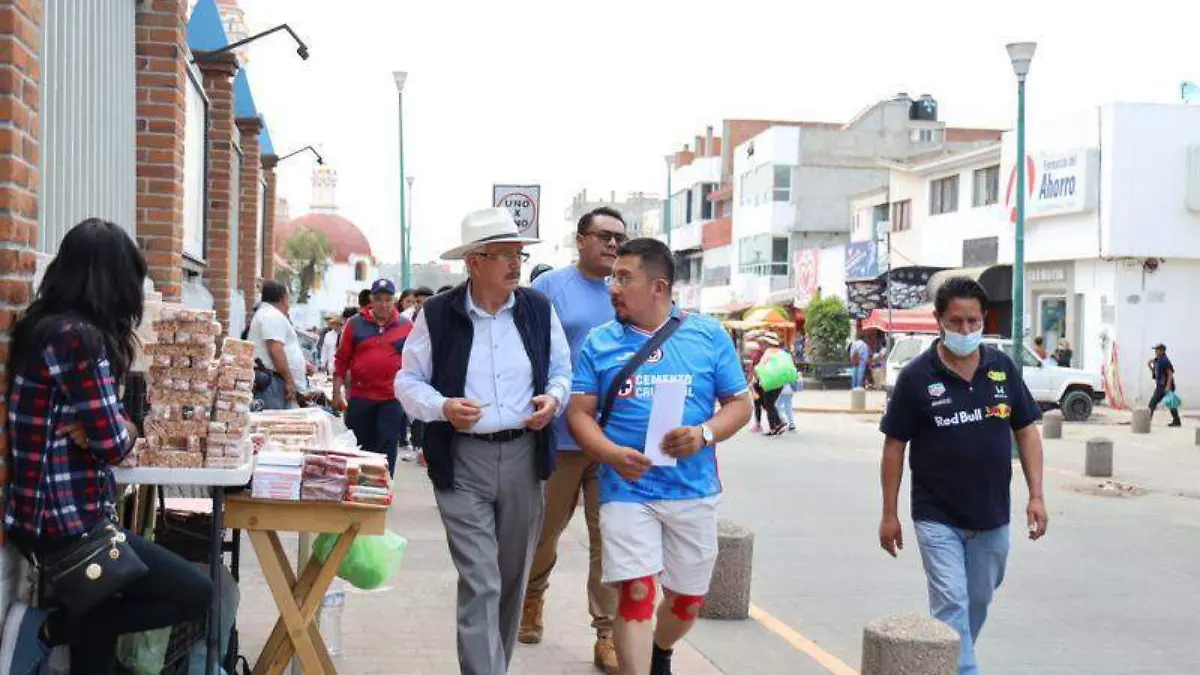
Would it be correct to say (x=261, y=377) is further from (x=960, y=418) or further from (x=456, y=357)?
(x=960, y=418)

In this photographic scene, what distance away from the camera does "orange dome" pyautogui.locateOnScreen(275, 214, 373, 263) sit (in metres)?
121

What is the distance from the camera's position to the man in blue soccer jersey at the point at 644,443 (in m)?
5.49

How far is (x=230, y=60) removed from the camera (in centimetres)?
1313

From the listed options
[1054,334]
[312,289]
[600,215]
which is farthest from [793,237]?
[600,215]

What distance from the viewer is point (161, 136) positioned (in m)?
8.49

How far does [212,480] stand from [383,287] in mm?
6218

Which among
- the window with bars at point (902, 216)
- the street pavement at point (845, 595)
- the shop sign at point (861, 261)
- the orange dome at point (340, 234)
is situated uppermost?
the orange dome at point (340, 234)

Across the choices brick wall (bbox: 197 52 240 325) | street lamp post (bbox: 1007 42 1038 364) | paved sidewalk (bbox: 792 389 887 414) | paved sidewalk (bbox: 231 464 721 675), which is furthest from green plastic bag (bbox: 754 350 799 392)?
paved sidewalk (bbox: 231 464 721 675)

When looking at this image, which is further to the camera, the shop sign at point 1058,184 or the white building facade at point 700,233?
the white building facade at point 700,233

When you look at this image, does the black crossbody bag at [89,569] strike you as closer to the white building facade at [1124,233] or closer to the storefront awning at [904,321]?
the white building facade at [1124,233]

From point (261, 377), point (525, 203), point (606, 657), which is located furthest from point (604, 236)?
point (525, 203)

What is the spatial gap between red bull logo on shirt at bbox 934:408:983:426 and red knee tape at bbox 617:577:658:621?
1.41 meters

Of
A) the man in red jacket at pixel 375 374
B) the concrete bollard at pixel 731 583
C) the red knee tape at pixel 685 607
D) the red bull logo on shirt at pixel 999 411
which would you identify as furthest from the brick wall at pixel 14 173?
the man in red jacket at pixel 375 374

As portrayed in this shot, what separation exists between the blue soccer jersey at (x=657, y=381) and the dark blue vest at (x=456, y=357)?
22 cm
